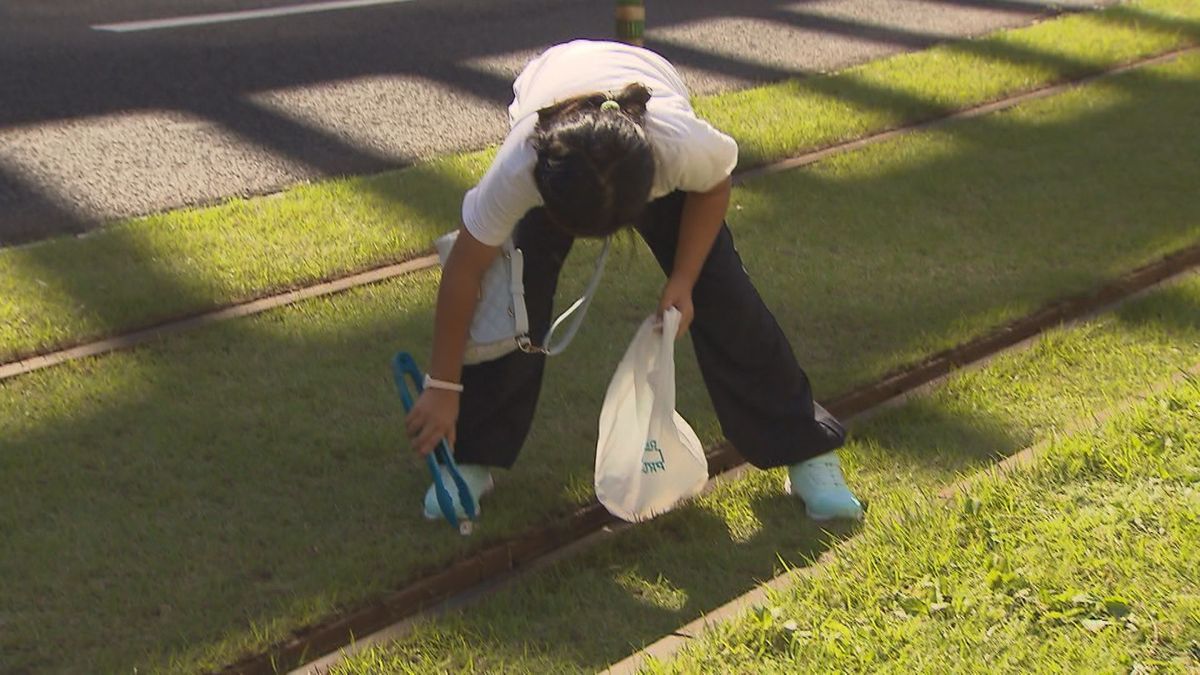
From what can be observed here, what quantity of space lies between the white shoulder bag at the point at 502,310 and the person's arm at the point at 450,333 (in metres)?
0.05

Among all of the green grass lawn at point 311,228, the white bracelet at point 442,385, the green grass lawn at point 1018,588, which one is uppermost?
the white bracelet at point 442,385

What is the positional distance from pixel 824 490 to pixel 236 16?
6881 millimetres

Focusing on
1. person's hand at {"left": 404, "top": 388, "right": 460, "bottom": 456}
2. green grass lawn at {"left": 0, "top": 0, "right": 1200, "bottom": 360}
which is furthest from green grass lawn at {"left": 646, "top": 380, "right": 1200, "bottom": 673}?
green grass lawn at {"left": 0, "top": 0, "right": 1200, "bottom": 360}

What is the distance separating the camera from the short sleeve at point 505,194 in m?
3.10

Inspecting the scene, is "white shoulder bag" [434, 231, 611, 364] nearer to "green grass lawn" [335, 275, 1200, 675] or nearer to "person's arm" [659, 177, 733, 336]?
"person's arm" [659, 177, 733, 336]

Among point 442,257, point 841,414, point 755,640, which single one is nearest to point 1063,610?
point 755,640

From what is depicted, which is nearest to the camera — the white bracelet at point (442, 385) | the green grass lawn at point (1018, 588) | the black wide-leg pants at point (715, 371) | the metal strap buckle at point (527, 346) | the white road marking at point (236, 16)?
the green grass lawn at point (1018, 588)

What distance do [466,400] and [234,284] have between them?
5.25 ft

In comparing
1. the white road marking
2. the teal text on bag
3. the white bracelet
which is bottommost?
the white road marking

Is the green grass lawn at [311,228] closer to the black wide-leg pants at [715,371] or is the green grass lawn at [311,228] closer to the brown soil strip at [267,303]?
the brown soil strip at [267,303]

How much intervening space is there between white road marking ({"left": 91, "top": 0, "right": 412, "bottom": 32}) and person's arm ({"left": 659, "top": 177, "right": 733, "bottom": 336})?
645cm

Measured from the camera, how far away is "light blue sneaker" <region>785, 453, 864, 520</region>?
12.1 feet

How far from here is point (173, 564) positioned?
3428 millimetres

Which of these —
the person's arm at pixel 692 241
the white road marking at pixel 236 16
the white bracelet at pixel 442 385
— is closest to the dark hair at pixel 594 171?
the person's arm at pixel 692 241
